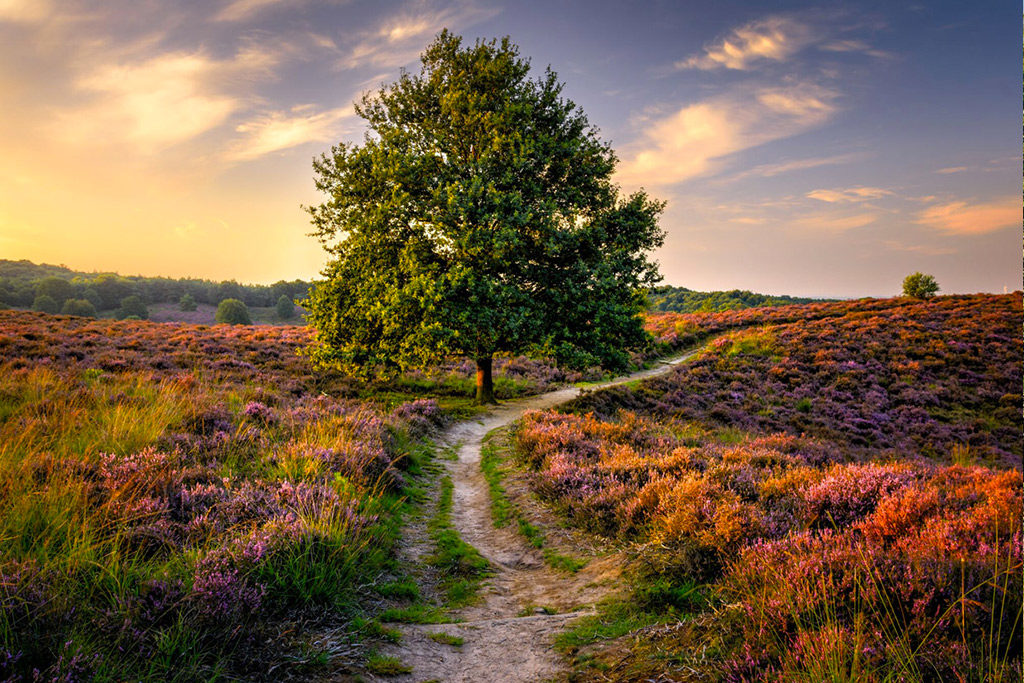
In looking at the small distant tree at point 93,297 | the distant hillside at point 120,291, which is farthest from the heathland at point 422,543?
the small distant tree at point 93,297

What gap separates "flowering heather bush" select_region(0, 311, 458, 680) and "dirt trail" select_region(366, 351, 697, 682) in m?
1.13

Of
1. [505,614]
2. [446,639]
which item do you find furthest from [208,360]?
[446,639]

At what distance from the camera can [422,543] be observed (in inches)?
317

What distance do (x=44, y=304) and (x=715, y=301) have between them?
13634 cm

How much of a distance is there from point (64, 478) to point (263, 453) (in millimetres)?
3089

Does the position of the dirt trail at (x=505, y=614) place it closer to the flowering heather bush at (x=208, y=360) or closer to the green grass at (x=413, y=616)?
the green grass at (x=413, y=616)

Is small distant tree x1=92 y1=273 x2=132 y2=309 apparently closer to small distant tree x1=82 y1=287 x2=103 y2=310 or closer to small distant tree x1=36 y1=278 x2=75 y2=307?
small distant tree x1=82 y1=287 x2=103 y2=310

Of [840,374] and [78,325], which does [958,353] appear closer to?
[840,374]

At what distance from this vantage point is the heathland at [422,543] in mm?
3408

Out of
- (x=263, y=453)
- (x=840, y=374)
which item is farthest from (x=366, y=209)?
(x=840, y=374)

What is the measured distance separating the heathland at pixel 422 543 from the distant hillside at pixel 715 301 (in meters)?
91.9

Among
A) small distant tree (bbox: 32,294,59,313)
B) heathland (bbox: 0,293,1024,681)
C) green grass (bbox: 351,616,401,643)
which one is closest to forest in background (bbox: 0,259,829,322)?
small distant tree (bbox: 32,294,59,313)

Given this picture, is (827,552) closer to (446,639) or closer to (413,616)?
(446,639)

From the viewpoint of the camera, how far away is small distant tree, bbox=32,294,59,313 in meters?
61.4
